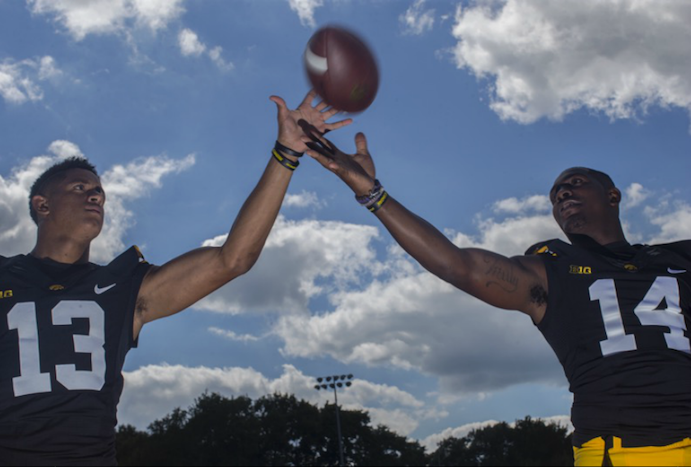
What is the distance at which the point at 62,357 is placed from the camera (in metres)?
3.46

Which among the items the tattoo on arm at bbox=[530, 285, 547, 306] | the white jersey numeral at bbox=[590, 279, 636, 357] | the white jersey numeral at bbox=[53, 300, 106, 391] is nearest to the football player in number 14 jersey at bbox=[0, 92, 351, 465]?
the white jersey numeral at bbox=[53, 300, 106, 391]

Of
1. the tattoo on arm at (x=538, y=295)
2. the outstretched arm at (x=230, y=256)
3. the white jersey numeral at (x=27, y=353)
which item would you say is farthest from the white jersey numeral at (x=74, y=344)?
the tattoo on arm at (x=538, y=295)

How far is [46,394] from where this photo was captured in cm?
333

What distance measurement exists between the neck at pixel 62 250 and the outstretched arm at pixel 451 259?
159cm

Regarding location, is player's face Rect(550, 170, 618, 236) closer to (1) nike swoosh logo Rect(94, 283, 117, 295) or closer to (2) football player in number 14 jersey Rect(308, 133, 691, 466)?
(2) football player in number 14 jersey Rect(308, 133, 691, 466)

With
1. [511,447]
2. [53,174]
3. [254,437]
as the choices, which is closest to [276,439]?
[254,437]

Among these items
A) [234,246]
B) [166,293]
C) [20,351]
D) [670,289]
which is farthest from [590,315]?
[20,351]

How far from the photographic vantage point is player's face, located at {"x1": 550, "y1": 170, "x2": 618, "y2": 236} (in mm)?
4500

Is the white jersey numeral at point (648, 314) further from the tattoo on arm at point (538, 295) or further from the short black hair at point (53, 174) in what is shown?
the short black hair at point (53, 174)

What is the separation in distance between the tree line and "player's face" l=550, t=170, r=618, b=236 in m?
40.6

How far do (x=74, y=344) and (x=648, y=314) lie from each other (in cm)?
317

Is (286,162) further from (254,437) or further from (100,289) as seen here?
(254,437)

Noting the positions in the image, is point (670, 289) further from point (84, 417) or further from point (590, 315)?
point (84, 417)

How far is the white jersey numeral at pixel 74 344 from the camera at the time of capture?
337cm
